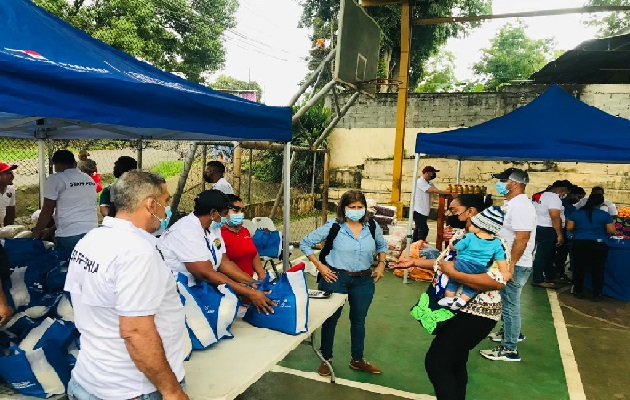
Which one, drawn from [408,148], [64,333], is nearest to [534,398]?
[64,333]

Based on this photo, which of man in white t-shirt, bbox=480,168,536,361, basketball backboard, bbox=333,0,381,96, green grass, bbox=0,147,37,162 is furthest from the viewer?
green grass, bbox=0,147,37,162

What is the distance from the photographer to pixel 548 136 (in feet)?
17.0

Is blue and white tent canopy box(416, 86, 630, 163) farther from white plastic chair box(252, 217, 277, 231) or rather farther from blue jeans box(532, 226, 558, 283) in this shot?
white plastic chair box(252, 217, 277, 231)

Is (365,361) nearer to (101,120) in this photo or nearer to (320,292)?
(320,292)

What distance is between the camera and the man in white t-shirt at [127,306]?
154 centimetres

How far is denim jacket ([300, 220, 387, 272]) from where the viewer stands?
347 centimetres

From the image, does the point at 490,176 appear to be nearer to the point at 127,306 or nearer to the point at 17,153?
the point at 127,306

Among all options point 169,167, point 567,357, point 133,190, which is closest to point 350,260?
point 133,190

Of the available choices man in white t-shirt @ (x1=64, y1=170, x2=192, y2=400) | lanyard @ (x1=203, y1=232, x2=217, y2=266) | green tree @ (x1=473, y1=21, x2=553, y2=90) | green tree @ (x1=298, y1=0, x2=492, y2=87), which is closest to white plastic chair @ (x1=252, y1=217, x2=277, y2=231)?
lanyard @ (x1=203, y1=232, x2=217, y2=266)

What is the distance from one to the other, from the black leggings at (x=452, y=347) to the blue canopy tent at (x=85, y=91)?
1.97m

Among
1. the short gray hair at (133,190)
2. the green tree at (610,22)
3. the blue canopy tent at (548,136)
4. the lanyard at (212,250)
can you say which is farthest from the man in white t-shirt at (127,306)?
the green tree at (610,22)

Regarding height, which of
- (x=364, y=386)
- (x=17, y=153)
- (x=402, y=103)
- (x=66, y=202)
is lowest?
(x=364, y=386)

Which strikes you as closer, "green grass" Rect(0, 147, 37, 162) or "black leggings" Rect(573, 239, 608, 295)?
"black leggings" Rect(573, 239, 608, 295)

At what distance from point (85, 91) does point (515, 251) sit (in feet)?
11.6
